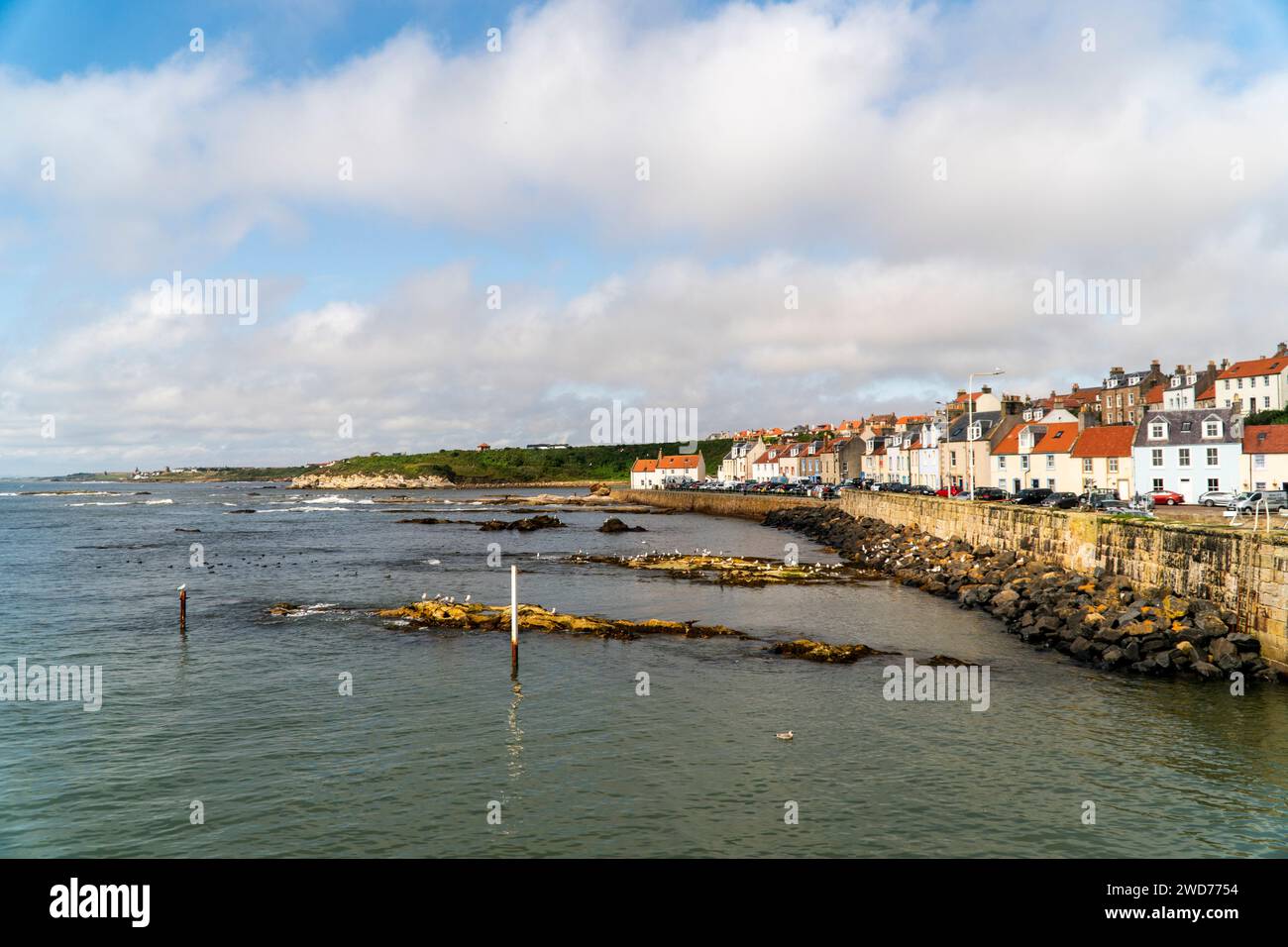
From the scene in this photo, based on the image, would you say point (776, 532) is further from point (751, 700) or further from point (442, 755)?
point (442, 755)

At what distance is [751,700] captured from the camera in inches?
862

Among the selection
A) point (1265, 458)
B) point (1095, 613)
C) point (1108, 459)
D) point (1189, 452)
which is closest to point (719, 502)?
point (1108, 459)

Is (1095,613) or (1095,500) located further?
(1095,500)

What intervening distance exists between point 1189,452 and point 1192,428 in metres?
1.82

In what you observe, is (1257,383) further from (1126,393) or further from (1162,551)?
(1162,551)

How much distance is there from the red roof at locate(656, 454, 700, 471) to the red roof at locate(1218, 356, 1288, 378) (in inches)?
4150

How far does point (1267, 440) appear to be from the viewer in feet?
177

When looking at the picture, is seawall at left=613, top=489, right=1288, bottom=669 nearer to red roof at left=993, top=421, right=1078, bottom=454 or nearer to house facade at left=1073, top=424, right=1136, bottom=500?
house facade at left=1073, top=424, right=1136, bottom=500

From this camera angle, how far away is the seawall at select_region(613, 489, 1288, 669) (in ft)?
75.5

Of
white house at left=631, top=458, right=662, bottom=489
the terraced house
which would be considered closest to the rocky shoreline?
the terraced house

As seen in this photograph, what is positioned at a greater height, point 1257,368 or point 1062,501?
point 1257,368

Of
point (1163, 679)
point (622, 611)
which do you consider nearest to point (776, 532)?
point (622, 611)

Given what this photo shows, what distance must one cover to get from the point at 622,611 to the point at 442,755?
18845 millimetres

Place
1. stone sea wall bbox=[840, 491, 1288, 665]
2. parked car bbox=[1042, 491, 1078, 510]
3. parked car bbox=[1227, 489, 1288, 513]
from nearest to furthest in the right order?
stone sea wall bbox=[840, 491, 1288, 665], parked car bbox=[1227, 489, 1288, 513], parked car bbox=[1042, 491, 1078, 510]
